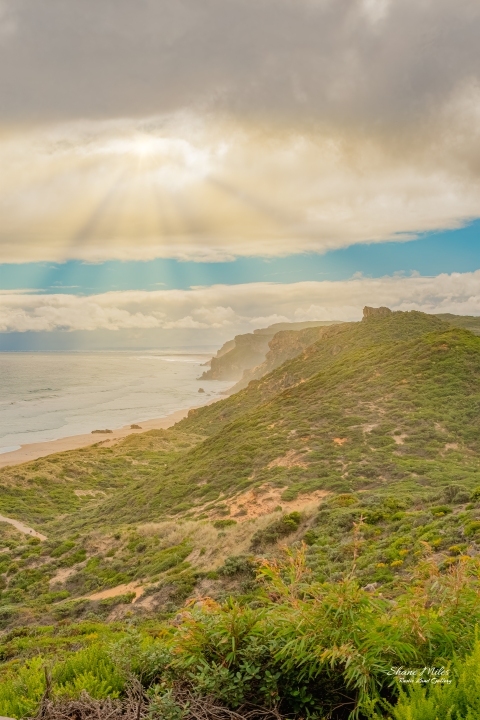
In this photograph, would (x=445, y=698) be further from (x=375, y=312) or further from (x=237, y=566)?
(x=375, y=312)

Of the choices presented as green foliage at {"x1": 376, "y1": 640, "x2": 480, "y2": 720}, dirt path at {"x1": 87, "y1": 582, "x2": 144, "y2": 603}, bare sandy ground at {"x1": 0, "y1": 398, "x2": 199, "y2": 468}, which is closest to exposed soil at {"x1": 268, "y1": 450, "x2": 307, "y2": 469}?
dirt path at {"x1": 87, "y1": 582, "x2": 144, "y2": 603}

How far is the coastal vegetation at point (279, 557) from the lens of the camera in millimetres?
3611

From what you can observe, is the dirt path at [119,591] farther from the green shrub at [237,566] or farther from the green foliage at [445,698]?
the green foliage at [445,698]

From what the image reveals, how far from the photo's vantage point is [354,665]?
3.38 metres

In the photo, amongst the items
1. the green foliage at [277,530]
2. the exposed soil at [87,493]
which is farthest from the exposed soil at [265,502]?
the exposed soil at [87,493]

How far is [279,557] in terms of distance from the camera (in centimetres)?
1450

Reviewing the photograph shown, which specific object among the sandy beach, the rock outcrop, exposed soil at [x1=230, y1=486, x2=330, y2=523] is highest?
the rock outcrop

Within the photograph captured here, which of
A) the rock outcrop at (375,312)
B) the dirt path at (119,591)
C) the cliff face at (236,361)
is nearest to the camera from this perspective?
the dirt path at (119,591)

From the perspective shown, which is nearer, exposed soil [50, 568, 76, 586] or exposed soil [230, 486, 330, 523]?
exposed soil [50, 568, 76, 586]

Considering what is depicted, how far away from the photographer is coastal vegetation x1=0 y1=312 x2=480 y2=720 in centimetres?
361

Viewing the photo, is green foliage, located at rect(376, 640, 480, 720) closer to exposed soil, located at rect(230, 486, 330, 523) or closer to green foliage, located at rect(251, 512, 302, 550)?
green foliage, located at rect(251, 512, 302, 550)

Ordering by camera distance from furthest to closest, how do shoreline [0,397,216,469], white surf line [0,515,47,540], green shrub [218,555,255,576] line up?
shoreline [0,397,216,469] → white surf line [0,515,47,540] → green shrub [218,555,255,576]

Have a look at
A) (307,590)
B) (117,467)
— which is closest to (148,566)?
(307,590)

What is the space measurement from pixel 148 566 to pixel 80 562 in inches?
216
